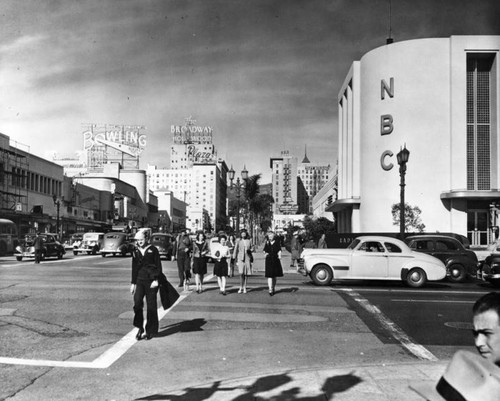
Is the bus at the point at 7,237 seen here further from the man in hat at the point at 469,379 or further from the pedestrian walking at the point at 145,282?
the man in hat at the point at 469,379

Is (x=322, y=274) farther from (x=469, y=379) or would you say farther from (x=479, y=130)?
(x=479, y=130)

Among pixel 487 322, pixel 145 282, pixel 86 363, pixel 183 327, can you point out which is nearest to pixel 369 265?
pixel 183 327

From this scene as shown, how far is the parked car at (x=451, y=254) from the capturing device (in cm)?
1942

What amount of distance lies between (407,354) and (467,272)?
13.4m

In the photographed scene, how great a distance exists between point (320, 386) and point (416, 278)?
460 inches

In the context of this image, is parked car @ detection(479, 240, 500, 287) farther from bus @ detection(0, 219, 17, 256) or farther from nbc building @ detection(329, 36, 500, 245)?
nbc building @ detection(329, 36, 500, 245)

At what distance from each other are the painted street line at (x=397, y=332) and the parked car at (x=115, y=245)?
2448 cm

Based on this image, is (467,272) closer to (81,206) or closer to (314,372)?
(314,372)

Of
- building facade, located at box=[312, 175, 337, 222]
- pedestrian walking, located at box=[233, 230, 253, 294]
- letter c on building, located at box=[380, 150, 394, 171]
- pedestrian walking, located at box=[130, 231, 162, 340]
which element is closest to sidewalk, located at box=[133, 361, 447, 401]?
pedestrian walking, located at box=[130, 231, 162, 340]

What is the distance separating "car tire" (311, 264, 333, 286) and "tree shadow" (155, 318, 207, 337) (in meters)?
7.06

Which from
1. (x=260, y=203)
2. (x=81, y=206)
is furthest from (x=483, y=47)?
(x=81, y=206)

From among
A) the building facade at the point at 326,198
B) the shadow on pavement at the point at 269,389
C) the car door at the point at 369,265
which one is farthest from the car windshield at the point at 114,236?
the building facade at the point at 326,198

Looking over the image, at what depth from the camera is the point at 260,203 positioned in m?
84.6

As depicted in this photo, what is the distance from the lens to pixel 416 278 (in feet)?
53.6
